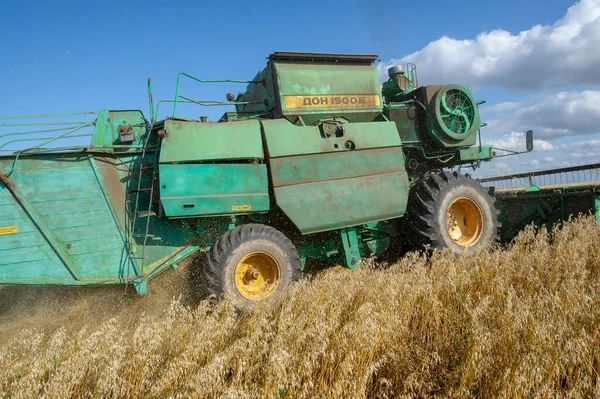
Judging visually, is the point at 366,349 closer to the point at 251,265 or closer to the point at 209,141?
the point at 251,265

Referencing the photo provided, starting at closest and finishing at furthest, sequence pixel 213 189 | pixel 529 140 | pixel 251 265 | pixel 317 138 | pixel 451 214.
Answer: pixel 213 189 < pixel 251 265 < pixel 317 138 < pixel 451 214 < pixel 529 140

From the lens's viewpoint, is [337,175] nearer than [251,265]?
No

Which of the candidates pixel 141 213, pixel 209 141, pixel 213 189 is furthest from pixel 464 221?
pixel 141 213

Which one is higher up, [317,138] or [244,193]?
[317,138]

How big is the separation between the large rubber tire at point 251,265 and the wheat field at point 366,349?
461mm

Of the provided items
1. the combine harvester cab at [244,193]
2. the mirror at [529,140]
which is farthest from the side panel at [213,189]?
the mirror at [529,140]

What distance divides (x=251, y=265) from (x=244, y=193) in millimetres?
804

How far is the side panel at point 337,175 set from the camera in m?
4.82

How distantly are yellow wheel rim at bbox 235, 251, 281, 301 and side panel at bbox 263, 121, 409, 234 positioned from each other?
552 mm

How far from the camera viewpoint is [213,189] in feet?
14.8

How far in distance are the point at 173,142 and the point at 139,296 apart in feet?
5.71

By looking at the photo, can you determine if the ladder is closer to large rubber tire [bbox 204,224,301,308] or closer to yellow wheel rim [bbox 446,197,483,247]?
large rubber tire [bbox 204,224,301,308]

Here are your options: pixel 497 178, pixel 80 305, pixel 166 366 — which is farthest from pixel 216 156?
pixel 497 178

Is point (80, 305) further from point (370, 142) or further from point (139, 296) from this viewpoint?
point (370, 142)
